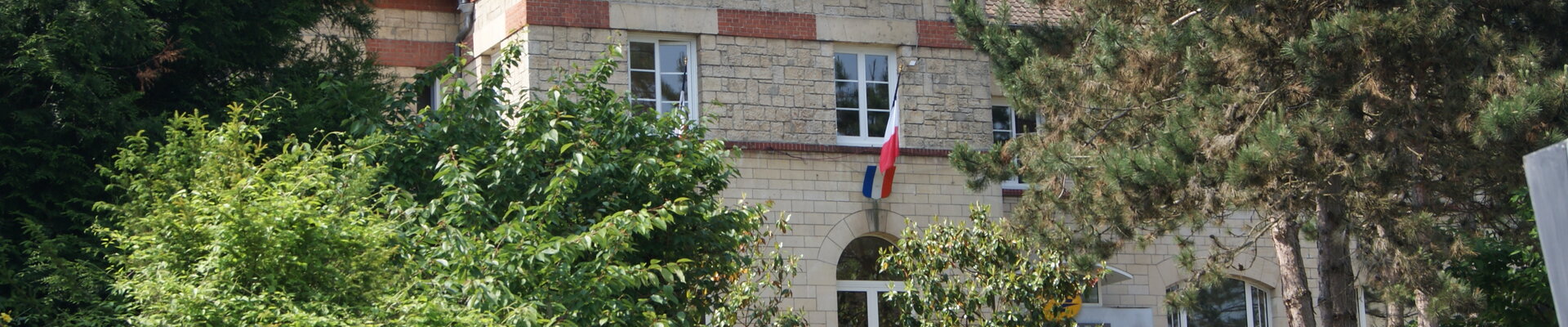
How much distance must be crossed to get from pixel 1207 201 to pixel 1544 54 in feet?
8.98

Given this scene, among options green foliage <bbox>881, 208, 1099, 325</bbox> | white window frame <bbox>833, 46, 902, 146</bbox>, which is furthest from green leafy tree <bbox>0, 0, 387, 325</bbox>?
white window frame <bbox>833, 46, 902, 146</bbox>

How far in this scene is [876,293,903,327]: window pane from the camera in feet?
59.5

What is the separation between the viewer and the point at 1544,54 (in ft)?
40.6

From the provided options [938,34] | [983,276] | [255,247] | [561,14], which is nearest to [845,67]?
[938,34]

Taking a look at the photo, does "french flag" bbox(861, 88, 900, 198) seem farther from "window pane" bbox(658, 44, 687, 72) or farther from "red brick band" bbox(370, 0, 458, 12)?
"red brick band" bbox(370, 0, 458, 12)

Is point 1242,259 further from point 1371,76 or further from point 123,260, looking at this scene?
point 123,260

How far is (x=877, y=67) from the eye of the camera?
18469 millimetres

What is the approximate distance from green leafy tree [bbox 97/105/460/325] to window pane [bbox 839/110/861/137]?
9329mm

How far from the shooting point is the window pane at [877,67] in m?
18.4

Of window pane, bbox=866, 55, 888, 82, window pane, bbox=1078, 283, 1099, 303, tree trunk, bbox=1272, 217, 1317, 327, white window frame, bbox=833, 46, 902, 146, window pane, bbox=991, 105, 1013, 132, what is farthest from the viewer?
window pane, bbox=991, 105, 1013, 132

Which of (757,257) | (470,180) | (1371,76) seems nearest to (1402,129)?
(1371,76)

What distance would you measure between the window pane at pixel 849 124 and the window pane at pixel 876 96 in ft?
0.72

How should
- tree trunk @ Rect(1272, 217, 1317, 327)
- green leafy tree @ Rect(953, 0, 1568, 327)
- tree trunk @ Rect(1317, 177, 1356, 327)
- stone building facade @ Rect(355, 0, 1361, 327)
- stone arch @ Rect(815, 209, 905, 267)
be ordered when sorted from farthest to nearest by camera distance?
stone arch @ Rect(815, 209, 905, 267) → stone building facade @ Rect(355, 0, 1361, 327) → tree trunk @ Rect(1272, 217, 1317, 327) → tree trunk @ Rect(1317, 177, 1356, 327) → green leafy tree @ Rect(953, 0, 1568, 327)

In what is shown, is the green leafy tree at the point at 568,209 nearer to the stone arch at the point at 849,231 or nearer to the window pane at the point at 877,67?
the stone arch at the point at 849,231
